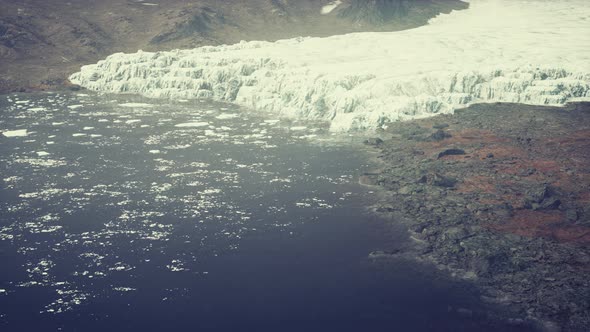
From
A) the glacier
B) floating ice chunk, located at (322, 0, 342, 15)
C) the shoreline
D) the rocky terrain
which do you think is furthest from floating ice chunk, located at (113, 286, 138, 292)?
floating ice chunk, located at (322, 0, 342, 15)

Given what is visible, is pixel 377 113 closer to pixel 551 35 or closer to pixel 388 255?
pixel 388 255

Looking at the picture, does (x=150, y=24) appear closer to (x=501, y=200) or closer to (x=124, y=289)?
(x=501, y=200)

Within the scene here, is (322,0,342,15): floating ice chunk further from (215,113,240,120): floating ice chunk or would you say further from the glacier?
(215,113,240,120): floating ice chunk

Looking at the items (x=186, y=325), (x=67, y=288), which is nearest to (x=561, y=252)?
(x=186, y=325)

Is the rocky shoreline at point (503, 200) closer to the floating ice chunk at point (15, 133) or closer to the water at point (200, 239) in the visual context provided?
the water at point (200, 239)

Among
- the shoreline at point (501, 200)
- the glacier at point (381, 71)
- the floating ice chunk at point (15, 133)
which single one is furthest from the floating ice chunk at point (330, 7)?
the floating ice chunk at point (15, 133)
